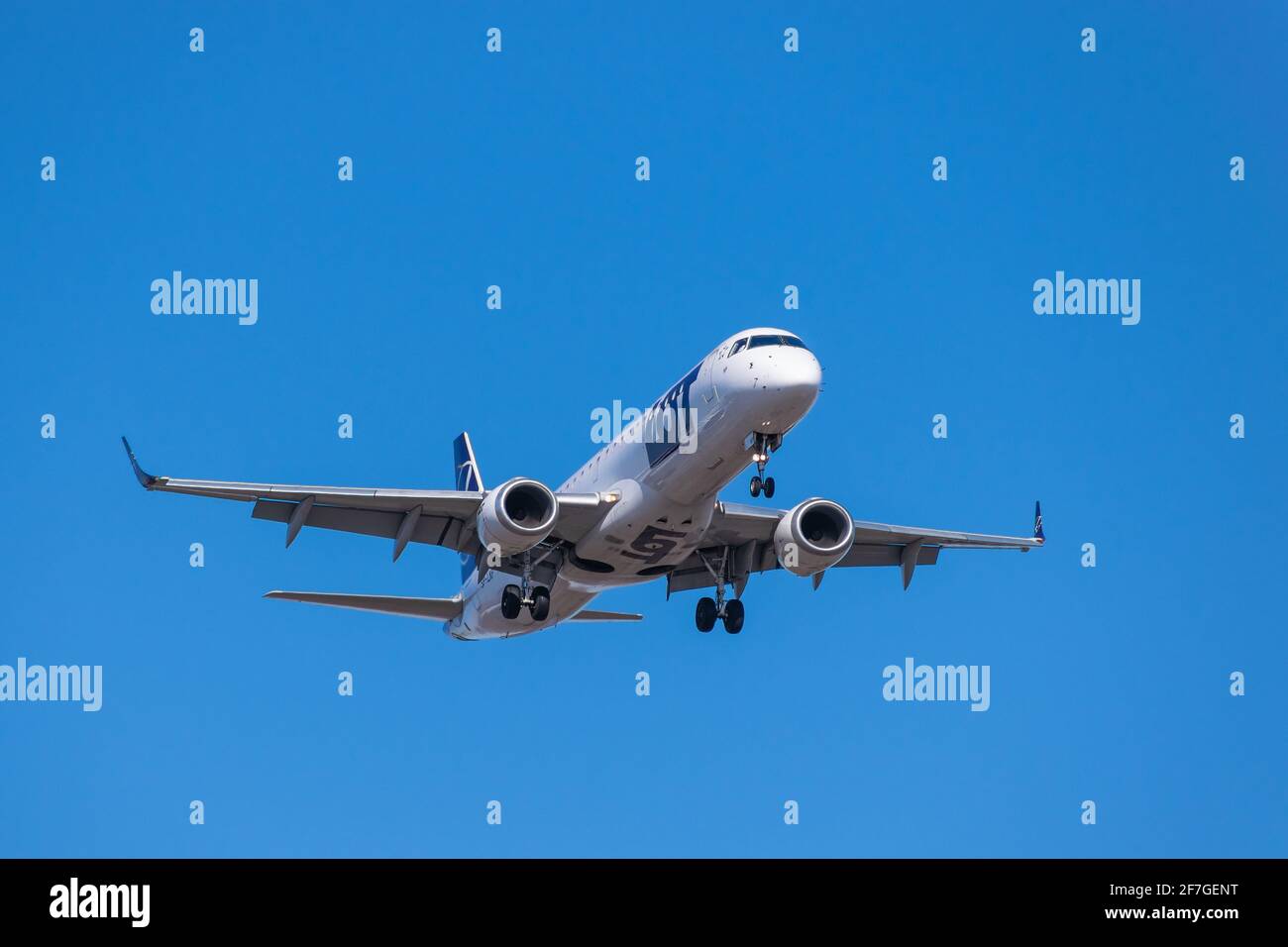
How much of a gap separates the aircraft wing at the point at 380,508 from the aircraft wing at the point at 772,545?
12.2ft

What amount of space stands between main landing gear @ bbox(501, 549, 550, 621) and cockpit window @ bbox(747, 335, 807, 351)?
818 cm

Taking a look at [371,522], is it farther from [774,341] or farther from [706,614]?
[774,341]

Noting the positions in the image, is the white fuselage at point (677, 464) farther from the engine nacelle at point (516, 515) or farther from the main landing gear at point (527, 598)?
the engine nacelle at point (516, 515)

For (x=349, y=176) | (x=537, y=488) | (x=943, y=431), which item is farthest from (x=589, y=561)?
(x=349, y=176)

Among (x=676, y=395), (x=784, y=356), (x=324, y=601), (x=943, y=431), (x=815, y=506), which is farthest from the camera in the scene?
(x=943, y=431)

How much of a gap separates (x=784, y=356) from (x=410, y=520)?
1101 cm

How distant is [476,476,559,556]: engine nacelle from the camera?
34.3m

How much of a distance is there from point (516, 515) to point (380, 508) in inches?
164

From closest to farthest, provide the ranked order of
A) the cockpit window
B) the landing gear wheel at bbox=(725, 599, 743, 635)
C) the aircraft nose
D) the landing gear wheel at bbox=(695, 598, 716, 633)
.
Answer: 1. the aircraft nose
2. the cockpit window
3. the landing gear wheel at bbox=(725, 599, 743, 635)
4. the landing gear wheel at bbox=(695, 598, 716, 633)

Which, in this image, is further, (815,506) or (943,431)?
(943,431)

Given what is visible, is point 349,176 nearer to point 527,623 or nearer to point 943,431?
point 527,623

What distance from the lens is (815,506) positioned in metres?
36.9

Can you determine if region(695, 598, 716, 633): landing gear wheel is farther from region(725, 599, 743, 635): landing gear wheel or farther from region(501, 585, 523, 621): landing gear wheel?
region(501, 585, 523, 621): landing gear wheel

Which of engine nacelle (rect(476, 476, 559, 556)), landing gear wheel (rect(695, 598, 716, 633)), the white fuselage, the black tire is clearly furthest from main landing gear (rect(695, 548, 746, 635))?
engine nacelle (rect(476, 476, 559, 556))
